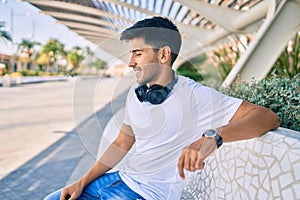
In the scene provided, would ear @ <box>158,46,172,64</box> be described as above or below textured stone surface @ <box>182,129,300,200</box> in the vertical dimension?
above

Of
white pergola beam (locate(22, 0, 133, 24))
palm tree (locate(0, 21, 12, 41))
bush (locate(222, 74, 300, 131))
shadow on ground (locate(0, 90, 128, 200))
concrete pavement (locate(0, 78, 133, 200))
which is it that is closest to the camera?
concrete pavement (locate(0, 78, 133, 200))

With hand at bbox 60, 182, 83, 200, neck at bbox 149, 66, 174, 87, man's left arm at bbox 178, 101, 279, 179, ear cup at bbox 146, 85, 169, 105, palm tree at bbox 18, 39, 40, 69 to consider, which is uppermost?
neck at bbox 149, 66, 174, 87

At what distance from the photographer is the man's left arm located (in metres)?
0.90

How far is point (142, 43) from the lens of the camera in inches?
47.5

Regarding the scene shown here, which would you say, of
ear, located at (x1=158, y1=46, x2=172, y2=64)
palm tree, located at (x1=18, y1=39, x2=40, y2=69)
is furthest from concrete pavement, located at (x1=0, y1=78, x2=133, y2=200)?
palm tree, located at (x1=18, y1=39, x2=40, y2=69)

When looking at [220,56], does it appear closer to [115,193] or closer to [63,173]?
[63,173]

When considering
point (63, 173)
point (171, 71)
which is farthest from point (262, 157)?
point (63, 173)

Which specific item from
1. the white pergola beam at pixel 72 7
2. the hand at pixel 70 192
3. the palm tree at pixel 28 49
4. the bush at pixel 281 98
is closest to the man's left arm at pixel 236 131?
the hand at pixel 70 192

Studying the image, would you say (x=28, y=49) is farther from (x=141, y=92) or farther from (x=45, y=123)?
(x=141, y=92)

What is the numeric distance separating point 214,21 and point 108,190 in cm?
665

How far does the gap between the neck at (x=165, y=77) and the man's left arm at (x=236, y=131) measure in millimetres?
274

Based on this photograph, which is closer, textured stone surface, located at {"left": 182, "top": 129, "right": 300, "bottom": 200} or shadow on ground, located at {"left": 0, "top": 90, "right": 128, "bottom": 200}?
textured stone surface, located at {"left": 182, "top": 129, "right": 300, "bottom": 200}

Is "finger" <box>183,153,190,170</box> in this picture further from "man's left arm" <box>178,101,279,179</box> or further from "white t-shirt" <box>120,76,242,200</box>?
"white t-shirt" <box>120,76,242,200</box>

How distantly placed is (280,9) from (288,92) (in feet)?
9.17
